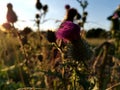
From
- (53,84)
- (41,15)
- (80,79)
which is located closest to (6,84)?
(53,84)

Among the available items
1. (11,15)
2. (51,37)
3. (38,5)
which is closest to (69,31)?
(51,37)

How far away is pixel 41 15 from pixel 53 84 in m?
1.64

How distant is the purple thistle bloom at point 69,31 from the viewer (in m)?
2.44

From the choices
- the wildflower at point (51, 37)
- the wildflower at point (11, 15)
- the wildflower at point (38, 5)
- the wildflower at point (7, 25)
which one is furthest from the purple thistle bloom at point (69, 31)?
the wildflower at point (38, 5)

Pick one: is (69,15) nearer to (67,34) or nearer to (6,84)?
(67,34)

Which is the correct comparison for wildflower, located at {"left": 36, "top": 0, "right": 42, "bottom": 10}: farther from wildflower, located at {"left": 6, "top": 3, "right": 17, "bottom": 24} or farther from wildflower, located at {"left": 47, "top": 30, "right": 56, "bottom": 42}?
wildflower, located at {"left": 47, "top": 30, "right": 56, "bottom": 42}

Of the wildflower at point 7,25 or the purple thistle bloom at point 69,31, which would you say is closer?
the purple thistle bloom at point 69,31

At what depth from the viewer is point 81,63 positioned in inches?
99.7

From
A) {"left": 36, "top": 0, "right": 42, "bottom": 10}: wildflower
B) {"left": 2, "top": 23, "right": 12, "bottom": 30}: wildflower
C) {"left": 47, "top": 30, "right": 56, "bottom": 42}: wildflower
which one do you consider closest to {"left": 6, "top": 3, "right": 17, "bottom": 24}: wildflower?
{"left": 2, "top": 23, "right": 12, "bottom": 30}: wildflower

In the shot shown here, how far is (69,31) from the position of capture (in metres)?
2.45

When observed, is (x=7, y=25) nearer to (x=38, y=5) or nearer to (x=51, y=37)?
(x=51, y=37)

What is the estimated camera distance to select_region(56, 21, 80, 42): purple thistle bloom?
2443 millimetres

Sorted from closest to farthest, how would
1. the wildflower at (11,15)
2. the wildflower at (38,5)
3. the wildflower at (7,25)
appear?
the wildflower at (11,15) → the wildflower at (7,25) → the wildflower at (38,5)

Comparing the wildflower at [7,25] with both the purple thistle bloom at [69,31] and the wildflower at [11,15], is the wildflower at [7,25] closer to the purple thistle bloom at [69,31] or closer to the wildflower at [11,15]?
the wildflower at [11,15]
